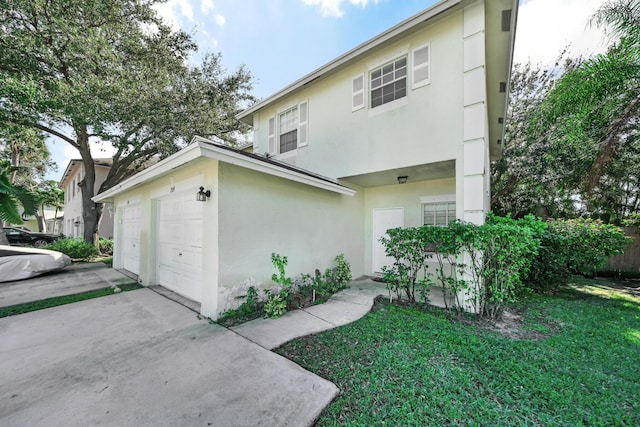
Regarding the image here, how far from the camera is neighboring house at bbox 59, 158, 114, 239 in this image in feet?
60.4

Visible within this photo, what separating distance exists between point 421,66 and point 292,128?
4592 mm

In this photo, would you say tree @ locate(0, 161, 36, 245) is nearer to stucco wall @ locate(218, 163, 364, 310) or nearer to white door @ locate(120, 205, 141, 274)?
white door @ locate(120, 205, 141, 274)

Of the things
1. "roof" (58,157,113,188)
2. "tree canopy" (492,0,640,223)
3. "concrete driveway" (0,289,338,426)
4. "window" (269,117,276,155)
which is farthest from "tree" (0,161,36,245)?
"tree canopy" (492,0,640,223)

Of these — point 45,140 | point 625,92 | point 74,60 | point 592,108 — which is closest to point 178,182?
point 74,60

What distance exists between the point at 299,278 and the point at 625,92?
10.1 m

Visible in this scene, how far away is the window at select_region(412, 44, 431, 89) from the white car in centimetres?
1248

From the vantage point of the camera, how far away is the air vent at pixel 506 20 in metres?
5.07

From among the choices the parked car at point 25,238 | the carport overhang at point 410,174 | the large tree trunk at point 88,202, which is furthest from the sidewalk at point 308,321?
the parked car at point 25,238

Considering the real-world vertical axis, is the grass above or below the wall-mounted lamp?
below

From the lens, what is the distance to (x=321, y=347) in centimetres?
359

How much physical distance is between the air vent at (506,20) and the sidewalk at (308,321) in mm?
6785

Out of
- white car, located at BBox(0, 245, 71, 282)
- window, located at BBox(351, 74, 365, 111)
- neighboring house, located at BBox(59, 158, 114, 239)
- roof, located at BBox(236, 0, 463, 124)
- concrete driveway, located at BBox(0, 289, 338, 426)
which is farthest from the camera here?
neighboring house, located at BBox(59, 158, 114, 239)

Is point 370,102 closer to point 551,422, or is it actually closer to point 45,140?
point 551,422

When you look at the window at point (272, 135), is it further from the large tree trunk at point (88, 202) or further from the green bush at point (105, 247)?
the green bush at point (105, 247)
